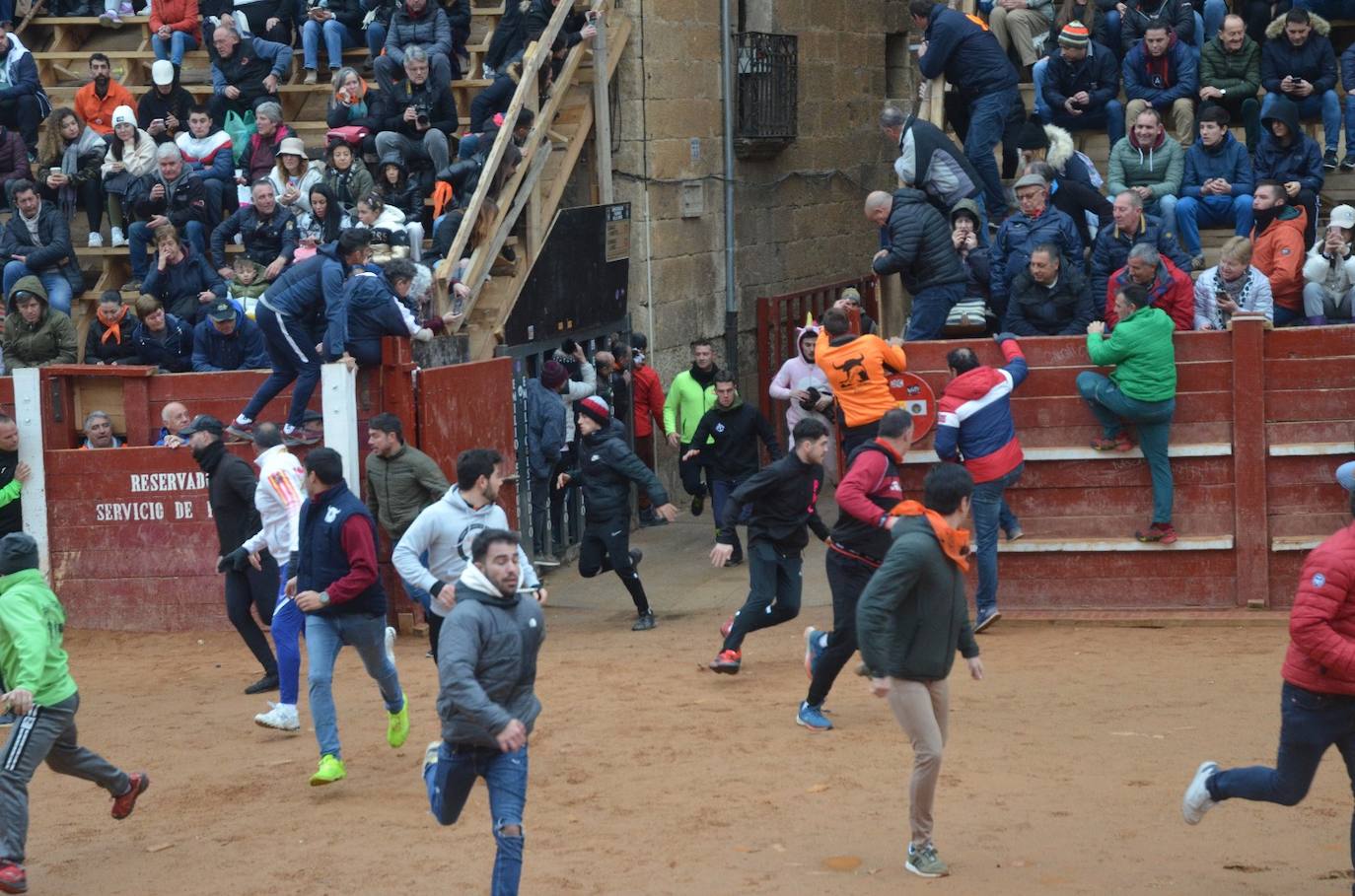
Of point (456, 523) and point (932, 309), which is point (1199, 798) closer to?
point (456, 523)

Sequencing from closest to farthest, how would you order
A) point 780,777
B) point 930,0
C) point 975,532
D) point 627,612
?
point 780,777 < point 975,532 < point 627,612 < point 930,0

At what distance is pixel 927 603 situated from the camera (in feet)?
24.7

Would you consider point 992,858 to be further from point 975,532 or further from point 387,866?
point 975,532

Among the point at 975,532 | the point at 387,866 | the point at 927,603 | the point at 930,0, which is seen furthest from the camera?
the point at 930,0

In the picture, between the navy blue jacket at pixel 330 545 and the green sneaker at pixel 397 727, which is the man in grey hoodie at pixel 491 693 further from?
the green sneaker at pixel 397 727

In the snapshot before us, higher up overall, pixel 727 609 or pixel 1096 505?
pixel 1096 505

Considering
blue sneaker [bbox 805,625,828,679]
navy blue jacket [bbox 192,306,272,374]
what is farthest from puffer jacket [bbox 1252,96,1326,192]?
navy blue jacket [bbox 192,306,272,374]

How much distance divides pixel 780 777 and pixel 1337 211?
689 centimetres

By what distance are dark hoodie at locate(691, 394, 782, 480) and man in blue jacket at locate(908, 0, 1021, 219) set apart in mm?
2822

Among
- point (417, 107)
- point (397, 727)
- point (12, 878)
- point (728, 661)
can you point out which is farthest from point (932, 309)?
point (12, 878)

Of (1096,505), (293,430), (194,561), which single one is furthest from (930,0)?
(194,561)

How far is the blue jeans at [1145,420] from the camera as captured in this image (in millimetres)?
12297

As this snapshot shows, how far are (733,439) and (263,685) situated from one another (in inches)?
190

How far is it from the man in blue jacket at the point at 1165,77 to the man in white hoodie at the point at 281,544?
8.57 meters
